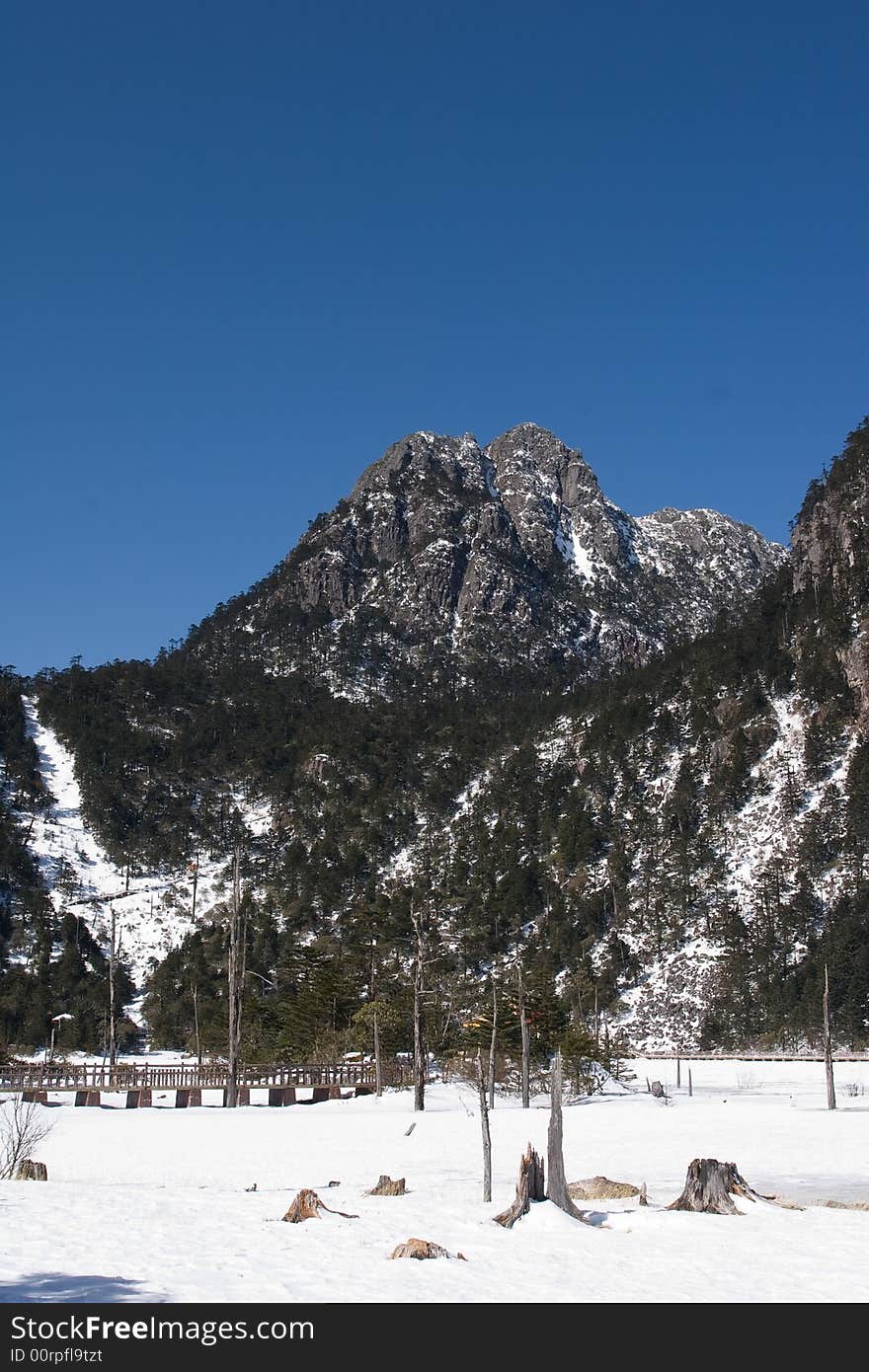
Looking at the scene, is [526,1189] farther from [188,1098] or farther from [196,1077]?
[196,1077]

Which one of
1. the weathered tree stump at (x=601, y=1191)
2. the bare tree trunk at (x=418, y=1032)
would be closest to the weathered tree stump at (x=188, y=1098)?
Result: the bare tree trunk at (x=418, y=1032)

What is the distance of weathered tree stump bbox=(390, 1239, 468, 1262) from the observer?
10984 mm

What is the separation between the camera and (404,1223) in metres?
13.4

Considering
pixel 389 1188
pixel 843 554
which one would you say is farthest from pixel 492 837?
pixel 389 1188

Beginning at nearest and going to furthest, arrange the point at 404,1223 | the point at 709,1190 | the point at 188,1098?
1. the point at 404,1223
2. the point at 709,1190
3. the point at 188,1098

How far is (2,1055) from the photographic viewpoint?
164 ft

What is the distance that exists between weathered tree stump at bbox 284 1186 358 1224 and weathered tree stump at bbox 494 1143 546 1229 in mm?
1803

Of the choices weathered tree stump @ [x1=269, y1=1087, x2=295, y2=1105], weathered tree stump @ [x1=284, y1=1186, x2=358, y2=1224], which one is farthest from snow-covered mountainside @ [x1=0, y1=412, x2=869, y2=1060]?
weathered tree stump @ [x1=284, y1=1186, x2=358, y2=1224]

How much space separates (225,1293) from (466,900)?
8044cm

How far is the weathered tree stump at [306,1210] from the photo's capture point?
13305mm

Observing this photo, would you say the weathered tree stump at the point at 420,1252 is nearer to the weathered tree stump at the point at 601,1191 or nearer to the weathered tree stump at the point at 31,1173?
the weathered tree stump at the point at 601,1191

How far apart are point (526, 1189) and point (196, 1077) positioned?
3347cm

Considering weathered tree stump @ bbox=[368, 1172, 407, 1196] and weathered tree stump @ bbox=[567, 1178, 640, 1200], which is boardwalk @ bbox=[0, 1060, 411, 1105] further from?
weathered tree stump @ bbox=[567, 1178, 640, 1200]

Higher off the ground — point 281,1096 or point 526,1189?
point 526,1189
